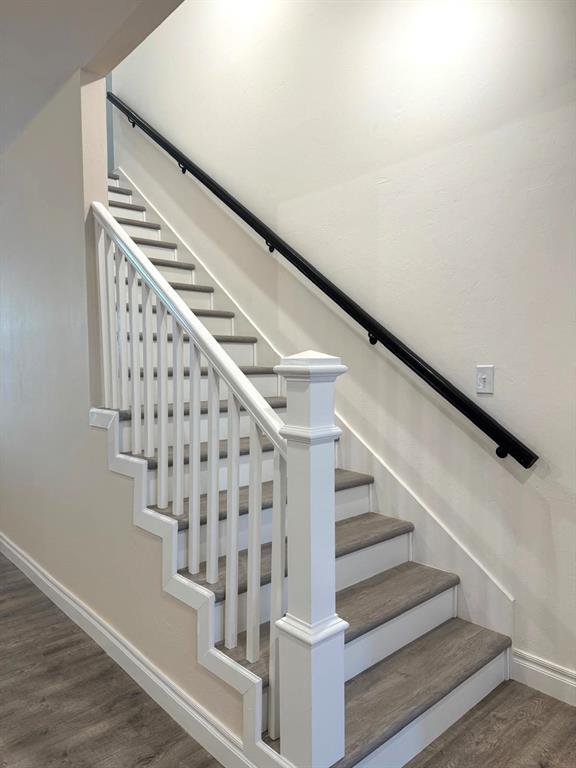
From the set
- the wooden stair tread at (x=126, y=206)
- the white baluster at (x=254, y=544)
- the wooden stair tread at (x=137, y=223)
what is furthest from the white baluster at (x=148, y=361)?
the wooden stair tread at (x=126, y=206)

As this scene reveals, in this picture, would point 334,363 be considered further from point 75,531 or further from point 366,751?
point 75,531

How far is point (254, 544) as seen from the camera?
166cm

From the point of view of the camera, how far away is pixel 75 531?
267 centimetres

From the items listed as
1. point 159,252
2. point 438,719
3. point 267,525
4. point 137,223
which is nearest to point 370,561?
point 267,525

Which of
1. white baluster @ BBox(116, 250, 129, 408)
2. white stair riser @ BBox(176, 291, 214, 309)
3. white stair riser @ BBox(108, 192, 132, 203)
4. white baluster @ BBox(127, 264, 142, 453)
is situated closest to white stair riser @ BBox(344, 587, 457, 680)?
white baluster @ BBox(127, 264, 142, 453)

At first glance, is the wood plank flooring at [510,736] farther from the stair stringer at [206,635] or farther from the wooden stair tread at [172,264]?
the wooden stair tread at [172,264]

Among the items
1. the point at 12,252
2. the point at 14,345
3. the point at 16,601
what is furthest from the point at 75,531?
the point at 12,252

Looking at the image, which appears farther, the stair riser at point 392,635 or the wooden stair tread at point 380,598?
the stair riser at point 392,635

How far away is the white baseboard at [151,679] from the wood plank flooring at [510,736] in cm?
57

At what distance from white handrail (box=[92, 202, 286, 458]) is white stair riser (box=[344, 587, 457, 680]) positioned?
85 centimetres

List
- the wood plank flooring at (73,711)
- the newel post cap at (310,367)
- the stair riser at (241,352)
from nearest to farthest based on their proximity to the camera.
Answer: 1. the newel post cap at (310,367)
2. the wood plank flooring at (73,711)
3. the stair riser at (241,352)

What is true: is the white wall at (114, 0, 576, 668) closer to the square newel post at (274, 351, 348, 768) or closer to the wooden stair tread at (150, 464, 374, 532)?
the wooden stair tread at (150, 464, 374, 532)

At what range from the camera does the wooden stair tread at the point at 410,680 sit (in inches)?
64.7

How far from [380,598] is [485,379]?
3.10 feet
